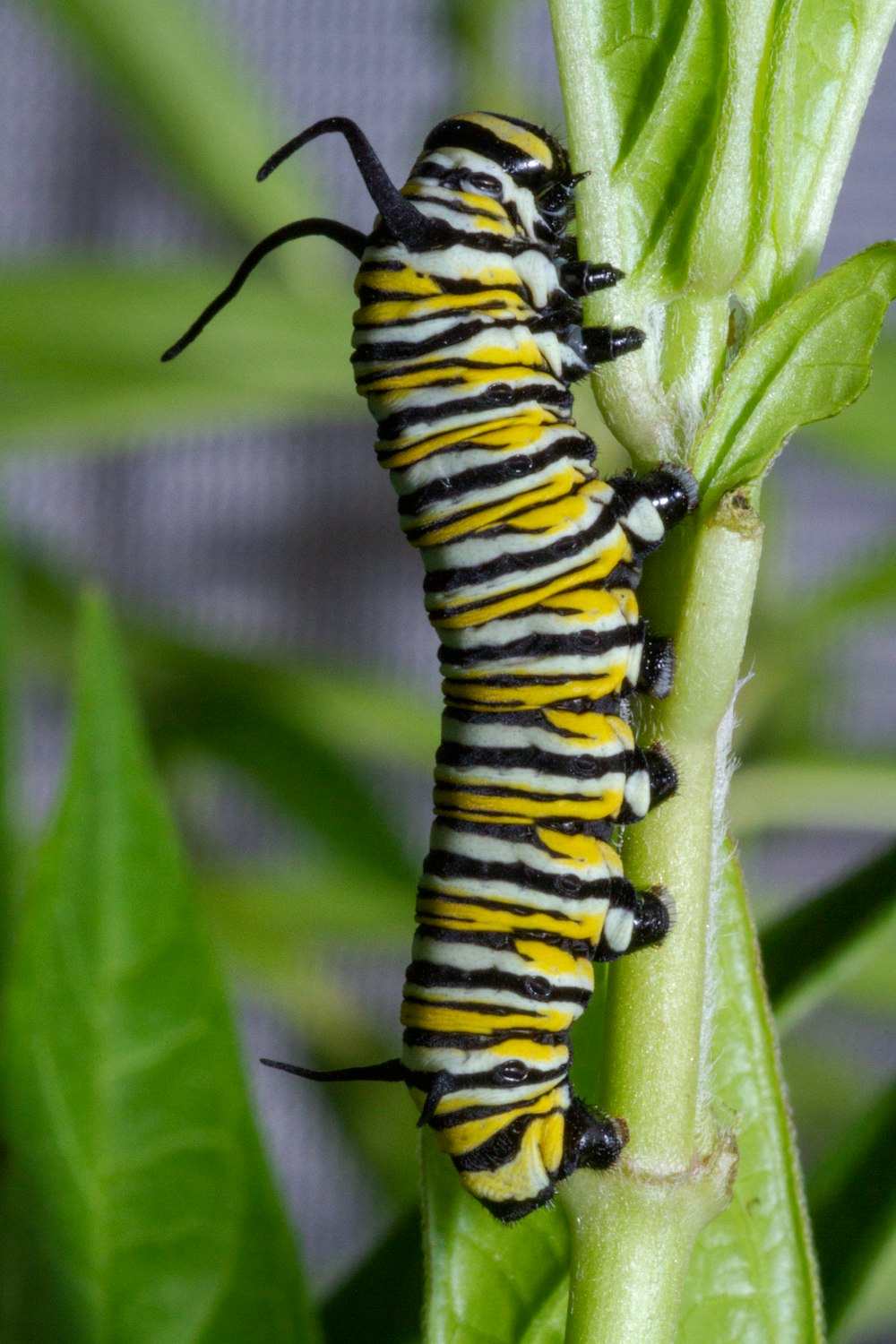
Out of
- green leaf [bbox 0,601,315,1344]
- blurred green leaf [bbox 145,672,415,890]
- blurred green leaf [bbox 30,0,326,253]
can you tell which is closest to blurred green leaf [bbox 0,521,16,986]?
green leaf [bbox 0,601,315,1344]

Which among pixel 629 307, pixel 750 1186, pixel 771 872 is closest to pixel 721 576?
pixel 629 307

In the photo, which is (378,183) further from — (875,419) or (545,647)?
(875,419)

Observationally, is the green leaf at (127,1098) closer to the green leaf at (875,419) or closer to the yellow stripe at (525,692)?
the yellow stripe at (525,692)

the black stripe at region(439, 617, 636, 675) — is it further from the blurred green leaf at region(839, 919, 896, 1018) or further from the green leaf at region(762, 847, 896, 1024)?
the blurred green leaf at region(839, 919, 896, 1018)

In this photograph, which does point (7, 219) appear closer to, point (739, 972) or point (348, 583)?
point (348, 583)

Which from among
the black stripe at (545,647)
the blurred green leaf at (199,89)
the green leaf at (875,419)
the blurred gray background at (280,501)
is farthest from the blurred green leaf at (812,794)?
the blurred gray background at (280,501)

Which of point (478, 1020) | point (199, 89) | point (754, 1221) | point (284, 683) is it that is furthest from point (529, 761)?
point (199, 89)
